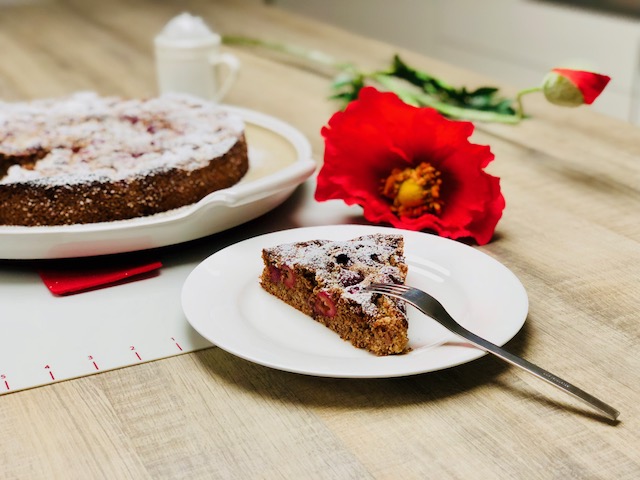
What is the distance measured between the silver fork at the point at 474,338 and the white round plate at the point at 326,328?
1 centimetres

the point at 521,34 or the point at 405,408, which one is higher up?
the point at 405,408

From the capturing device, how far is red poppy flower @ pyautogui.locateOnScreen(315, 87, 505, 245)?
1070 millimetres

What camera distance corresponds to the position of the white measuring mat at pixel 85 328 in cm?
83

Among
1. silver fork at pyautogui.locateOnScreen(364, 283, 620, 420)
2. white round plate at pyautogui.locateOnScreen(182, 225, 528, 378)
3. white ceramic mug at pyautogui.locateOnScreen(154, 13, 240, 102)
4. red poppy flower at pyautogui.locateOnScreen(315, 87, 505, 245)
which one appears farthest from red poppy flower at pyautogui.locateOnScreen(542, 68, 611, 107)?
white ceramic mug at pyautogui.locateOnScreen(154, 13, 240, 102)

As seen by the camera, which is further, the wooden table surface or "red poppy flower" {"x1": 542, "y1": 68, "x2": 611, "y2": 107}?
"red poppy flower" {"x1": 542, "y1": 68, "x2": 611, "y2": 107}

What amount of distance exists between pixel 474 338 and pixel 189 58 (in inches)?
42.8

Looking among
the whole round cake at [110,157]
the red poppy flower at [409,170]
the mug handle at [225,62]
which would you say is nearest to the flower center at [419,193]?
the red poppy flower at [409,170]

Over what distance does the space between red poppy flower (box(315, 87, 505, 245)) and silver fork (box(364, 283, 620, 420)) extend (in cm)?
26

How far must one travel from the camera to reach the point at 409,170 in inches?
44.1

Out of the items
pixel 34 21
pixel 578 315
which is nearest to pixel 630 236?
pixel 578 315

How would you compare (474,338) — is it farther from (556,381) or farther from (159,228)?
(159,228)

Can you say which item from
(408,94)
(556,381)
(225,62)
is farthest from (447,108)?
(556,381)

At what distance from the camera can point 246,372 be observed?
0.82 m

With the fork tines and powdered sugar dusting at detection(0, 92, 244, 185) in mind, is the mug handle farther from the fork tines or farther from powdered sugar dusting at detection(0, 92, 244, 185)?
the fork tines
